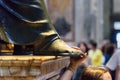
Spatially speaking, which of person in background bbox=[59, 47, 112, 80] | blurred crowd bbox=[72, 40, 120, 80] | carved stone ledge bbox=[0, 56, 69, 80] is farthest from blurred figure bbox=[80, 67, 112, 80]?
blurred crowd bbox=[72, 40, 120, 80]

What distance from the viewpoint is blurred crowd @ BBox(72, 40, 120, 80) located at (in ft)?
19.3

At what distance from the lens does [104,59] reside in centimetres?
1017

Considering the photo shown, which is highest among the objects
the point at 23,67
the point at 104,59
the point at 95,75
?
the point at 23,67

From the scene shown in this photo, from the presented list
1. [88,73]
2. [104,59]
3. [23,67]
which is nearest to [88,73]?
[88,73]

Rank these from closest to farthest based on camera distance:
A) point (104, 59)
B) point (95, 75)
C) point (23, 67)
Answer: point (23, 67) < point (95, 75) < point (104, 59)

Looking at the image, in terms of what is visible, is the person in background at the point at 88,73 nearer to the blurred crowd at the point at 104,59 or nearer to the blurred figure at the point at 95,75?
the blurred figure at the point at 95,75

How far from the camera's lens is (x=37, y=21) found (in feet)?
7.91

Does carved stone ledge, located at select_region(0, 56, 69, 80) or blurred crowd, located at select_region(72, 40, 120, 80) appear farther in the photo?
blurred crowd, located at select_region(72, 40, 120, 80)

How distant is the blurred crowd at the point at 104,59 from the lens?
5.88 metres

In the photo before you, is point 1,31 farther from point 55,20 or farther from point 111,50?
point 55,20

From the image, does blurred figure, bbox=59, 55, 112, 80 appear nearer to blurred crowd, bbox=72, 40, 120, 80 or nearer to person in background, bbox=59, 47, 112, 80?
person in background, bbox=59, 47, 112, 80

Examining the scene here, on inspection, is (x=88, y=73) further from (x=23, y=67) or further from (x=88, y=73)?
(x=23, y=67)

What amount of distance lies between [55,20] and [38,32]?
15.1 m

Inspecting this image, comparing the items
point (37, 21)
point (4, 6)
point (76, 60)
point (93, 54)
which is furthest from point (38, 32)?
point (93, 54)
